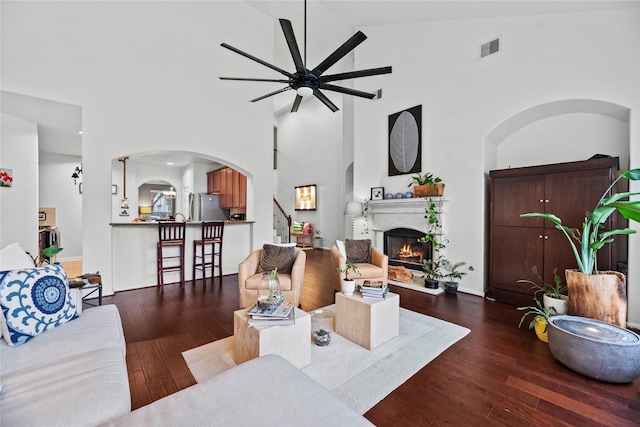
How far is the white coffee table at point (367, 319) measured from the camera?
2389 mm

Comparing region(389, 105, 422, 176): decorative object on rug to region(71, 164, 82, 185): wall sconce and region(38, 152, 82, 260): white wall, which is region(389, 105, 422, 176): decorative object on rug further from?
region(38, 152, 82, 260): white wall

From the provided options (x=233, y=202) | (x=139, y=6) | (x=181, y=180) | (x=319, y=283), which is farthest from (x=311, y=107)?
(x=319, y=283)

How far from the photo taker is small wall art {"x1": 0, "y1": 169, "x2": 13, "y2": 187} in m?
3.58

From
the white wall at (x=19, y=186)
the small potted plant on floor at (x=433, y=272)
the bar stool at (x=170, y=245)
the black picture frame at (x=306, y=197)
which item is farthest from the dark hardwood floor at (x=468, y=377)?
the black picture frame at (x=306, y=197)

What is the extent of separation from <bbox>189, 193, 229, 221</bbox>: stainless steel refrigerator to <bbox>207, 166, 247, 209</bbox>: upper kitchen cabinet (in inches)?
7.1

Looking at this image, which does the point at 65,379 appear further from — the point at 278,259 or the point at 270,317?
the point at 278,259

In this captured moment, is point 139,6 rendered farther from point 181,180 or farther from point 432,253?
point 432,253

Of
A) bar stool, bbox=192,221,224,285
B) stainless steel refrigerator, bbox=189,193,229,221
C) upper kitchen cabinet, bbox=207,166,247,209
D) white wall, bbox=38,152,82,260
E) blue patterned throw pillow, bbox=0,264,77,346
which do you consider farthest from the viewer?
stainless steel refrigerator, bbox=189,193,229,221

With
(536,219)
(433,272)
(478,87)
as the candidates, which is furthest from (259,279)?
(478,87)

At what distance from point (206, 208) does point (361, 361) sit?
617 centimetres

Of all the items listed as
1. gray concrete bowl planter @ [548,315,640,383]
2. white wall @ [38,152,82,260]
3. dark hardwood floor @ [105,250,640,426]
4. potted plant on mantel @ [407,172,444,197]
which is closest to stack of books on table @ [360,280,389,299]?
dark hardwood floor @ [105,250,640,426]

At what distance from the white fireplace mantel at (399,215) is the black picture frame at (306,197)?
11.8 ft

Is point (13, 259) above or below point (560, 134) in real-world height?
below

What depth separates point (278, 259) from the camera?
11.1ft
